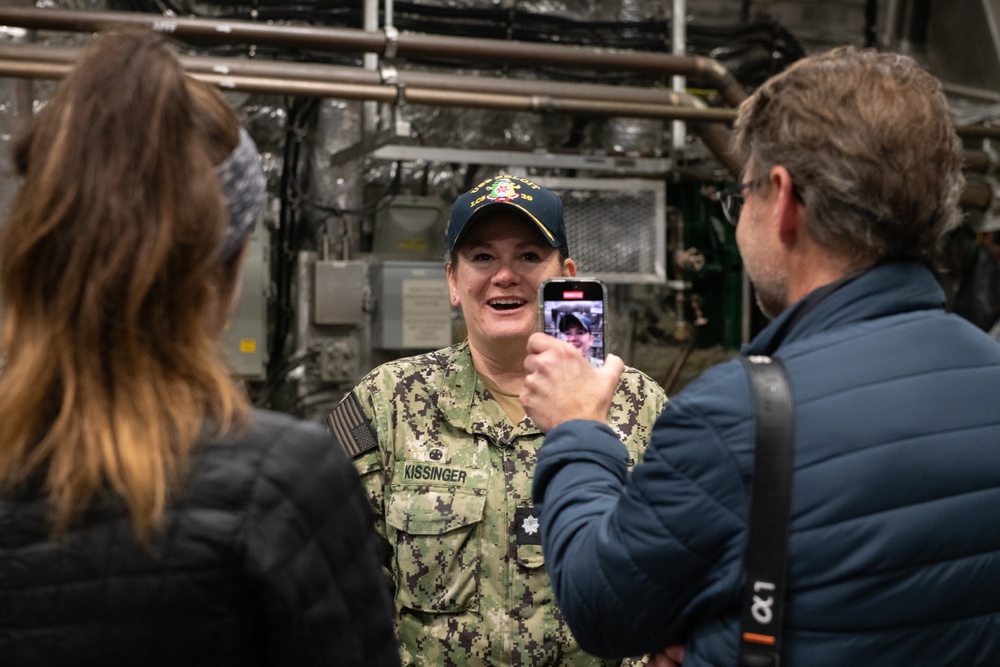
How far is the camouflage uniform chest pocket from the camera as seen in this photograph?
1.80 metres

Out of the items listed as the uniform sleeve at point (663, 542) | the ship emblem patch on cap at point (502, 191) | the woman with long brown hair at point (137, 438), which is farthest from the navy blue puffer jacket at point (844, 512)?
the ship emblem patch on cap at point (502, 191)

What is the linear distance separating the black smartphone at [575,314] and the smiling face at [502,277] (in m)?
0.32

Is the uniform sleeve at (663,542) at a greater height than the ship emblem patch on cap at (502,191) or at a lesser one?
lesser

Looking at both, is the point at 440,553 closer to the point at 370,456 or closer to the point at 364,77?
the point at 370,456

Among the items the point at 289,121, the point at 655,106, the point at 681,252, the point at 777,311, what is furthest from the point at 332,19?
the point at 777,311

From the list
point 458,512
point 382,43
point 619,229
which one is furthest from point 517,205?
point 619,229

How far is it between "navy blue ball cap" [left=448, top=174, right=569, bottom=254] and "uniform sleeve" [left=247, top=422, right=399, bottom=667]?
1080 millimetres

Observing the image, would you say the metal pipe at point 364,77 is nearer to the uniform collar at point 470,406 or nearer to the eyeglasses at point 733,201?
the uniform collar at point 470,406

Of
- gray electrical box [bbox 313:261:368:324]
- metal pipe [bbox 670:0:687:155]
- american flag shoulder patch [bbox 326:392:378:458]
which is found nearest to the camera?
american flag shoulder patch [bbox 326:392:378:458]

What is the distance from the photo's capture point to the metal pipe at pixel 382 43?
3.33 meters

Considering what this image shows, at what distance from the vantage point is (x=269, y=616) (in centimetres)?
86

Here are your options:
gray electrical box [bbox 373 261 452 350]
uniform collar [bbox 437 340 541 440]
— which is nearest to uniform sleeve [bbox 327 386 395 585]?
uniform collar [bbox 437 340 541 440]

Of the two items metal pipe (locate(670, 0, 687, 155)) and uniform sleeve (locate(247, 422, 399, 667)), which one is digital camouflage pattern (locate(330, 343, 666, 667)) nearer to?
uniform sleeve (locate(247, 422, 399, 667))

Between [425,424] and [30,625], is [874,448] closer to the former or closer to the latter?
[30,625]
